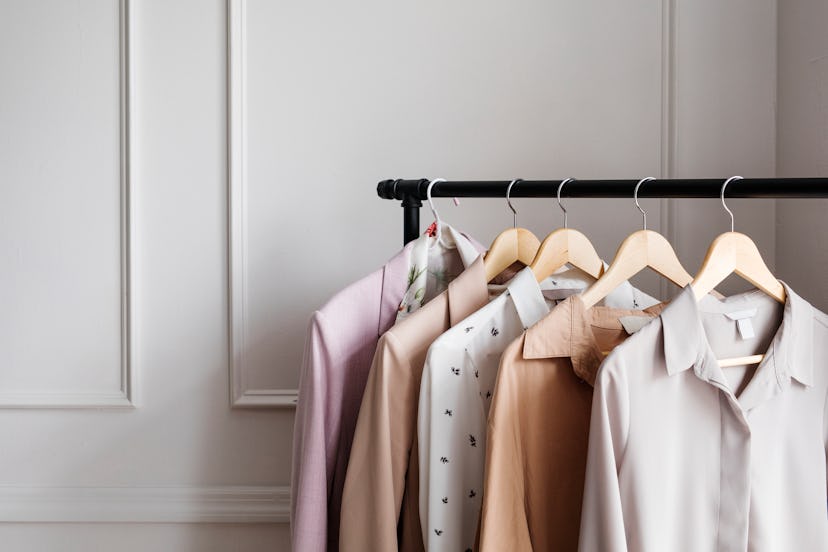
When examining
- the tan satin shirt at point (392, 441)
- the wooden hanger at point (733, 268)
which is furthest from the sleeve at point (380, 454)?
the wooden hanger at point (733, 268)

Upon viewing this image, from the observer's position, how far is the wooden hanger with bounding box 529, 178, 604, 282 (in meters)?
1.01

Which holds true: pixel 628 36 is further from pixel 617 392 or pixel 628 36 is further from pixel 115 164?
pixel 115 164

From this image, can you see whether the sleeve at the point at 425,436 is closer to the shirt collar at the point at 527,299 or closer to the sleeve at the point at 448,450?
the sleeve at the point at 448,450

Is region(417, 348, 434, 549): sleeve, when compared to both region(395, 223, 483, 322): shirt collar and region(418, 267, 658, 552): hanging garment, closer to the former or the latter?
region(418, 267, 658, 552): hanging garment

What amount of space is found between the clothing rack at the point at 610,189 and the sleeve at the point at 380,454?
0.27 meters

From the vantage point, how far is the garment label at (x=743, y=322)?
91 cm

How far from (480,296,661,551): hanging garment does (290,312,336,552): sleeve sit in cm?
26

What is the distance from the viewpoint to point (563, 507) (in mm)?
894

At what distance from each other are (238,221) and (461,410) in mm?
786

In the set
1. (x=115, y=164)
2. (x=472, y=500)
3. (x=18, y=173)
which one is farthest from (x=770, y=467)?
(x=18, y=173)

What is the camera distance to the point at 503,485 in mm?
824

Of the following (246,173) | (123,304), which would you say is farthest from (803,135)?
(123,304)

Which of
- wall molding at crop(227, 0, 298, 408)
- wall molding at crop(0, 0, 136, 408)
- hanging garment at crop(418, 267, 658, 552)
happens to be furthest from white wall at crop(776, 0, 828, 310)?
wall molding at crop(0, 0, 136, 408)

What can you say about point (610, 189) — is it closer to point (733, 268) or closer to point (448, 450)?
point (733, 268)
